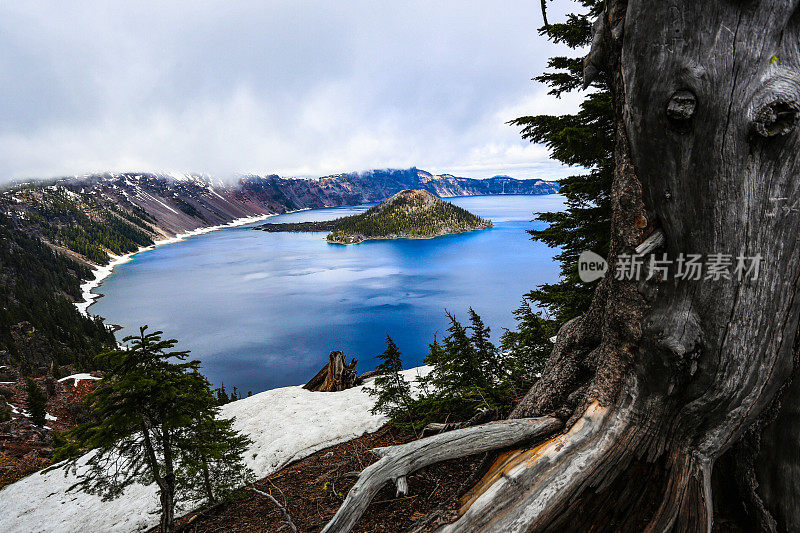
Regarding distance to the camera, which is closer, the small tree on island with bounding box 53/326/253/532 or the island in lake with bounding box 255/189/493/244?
the small tree on island with bounding box 53/326/253/532

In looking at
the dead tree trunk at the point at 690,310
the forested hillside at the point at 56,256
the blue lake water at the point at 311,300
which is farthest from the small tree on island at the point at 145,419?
the forested hillside at the point at 56,256

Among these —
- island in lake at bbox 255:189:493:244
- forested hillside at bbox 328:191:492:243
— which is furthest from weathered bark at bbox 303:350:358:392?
forested hillside at bbox 328:191:492:243

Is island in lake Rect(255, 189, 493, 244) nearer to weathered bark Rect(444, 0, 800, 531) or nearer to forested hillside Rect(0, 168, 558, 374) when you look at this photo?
forested hillside Rect(0, 168, 558, 374)

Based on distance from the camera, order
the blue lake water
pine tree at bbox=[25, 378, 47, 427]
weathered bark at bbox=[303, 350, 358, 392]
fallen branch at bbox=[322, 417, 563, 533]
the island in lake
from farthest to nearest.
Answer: the island in lake → the blue lake water → pine tree at bbox=[25, 378, 47, 427] → weathered bark at bbox=[303, 350, 358, 392] → fallen branch at bbox=[322, 417, 563, 533]

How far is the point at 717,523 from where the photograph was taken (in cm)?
262

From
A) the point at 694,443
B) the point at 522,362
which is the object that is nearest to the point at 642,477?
the point at 694,443

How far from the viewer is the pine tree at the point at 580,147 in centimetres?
512

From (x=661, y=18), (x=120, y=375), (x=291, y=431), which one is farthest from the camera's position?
(x=291, y=431)

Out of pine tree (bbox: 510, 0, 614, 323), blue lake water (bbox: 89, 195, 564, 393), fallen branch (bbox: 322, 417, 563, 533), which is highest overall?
pine tree (bbox: 510, 0, 614, 323)

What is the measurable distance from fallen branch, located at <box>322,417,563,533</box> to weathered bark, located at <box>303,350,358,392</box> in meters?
14.4

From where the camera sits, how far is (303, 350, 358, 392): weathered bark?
16.3 metres

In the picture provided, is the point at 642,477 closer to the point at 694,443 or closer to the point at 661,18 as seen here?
the point at 694,443

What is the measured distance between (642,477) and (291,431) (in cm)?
961

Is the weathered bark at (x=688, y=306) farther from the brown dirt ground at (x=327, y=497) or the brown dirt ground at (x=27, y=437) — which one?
the brown dirt ground at (x=27, y=437)
